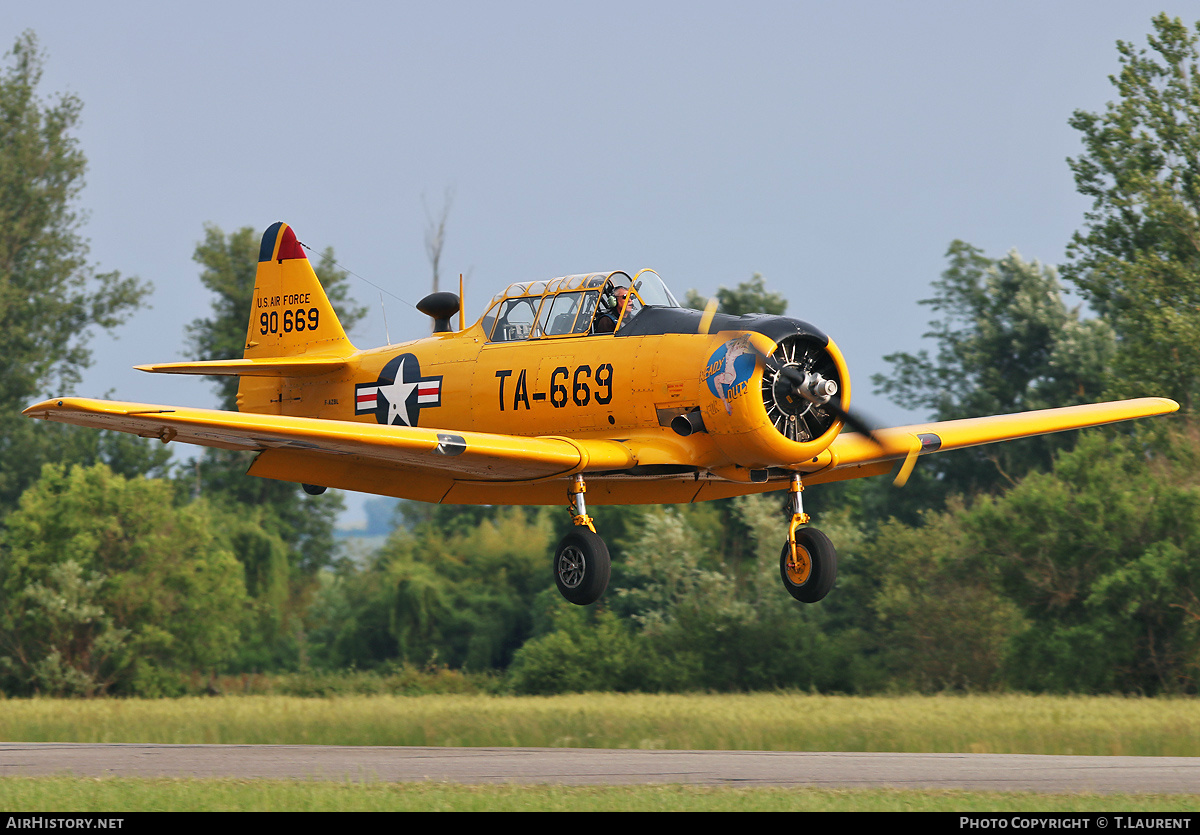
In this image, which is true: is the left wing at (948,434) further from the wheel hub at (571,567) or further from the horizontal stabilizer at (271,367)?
the horizontal stabilizer at (271,367)

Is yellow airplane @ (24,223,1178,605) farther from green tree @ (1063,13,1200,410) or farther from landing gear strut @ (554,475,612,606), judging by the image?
green tree @ (1063,13,1200,410)

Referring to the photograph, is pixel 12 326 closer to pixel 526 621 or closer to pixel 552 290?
pixel 526 621

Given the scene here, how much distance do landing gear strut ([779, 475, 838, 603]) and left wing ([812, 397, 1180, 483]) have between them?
2.48 ft

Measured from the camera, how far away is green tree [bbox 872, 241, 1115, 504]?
171 ft

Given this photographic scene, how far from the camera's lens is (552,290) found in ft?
52.1

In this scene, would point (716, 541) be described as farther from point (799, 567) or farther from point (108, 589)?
point (799, 567)

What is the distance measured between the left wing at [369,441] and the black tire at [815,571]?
87.5 inches

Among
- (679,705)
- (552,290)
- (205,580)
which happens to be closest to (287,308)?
(552,290)

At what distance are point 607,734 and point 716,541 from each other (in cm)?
2218

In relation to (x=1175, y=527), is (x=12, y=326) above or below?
above

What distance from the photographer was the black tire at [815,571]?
587 inches

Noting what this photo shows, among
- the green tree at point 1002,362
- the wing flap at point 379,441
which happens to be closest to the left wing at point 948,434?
the wing flap at point 379,441

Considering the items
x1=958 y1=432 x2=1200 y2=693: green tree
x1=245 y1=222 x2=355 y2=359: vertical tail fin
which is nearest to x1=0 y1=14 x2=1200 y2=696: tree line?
x1=958 y1=432 x2=1200 y2=693: green tree
